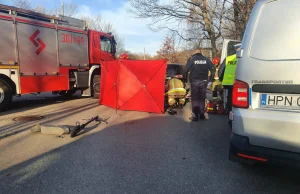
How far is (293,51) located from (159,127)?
13.4 ft

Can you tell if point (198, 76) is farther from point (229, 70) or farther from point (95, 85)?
point (95, 85)

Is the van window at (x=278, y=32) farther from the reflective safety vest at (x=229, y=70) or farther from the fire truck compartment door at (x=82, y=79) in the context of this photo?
the fire truck compartment door at (x=82, y=79)

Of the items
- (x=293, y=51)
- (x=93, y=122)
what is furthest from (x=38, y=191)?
(x=93, y=122)

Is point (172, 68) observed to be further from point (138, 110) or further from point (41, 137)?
point (41, 137)

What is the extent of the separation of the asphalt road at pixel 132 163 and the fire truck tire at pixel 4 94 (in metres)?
Answer: 1.92

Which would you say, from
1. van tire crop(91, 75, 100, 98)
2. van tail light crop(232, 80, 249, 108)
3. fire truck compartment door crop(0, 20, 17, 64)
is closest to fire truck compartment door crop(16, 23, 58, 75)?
fire truck compartment door crop(0, 20, 17, 64)

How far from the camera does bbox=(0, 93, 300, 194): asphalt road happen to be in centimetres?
327

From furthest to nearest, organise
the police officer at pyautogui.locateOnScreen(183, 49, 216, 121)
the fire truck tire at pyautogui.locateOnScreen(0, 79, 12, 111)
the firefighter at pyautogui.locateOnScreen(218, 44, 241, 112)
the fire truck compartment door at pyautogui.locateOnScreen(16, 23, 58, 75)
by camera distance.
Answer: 1. the fire truck compartment door at pyautogui.locateOnScreen(16, 23, 58, 75)
2. the fire truck tire at pyautogui.locateOnScreen(0, 79, 12, 111)
3. the police officer at pyautogui.locateOnScreen(183, 49, 216, 121)
4. the firefighter at pyautogui.locateOnScreen(218, 44, 241, 112)

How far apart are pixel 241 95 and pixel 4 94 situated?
7.48 m

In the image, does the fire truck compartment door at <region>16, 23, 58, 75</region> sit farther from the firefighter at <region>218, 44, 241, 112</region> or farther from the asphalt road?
the firefighter at <region>218, 44, 241, 112</region>

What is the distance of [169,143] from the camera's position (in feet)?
16.6

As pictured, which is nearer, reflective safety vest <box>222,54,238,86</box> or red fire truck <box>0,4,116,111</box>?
reflective safety vest <box>222,54,238,86</box>

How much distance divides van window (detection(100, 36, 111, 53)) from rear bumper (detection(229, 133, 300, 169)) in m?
9.82

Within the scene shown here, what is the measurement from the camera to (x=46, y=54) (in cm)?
927
